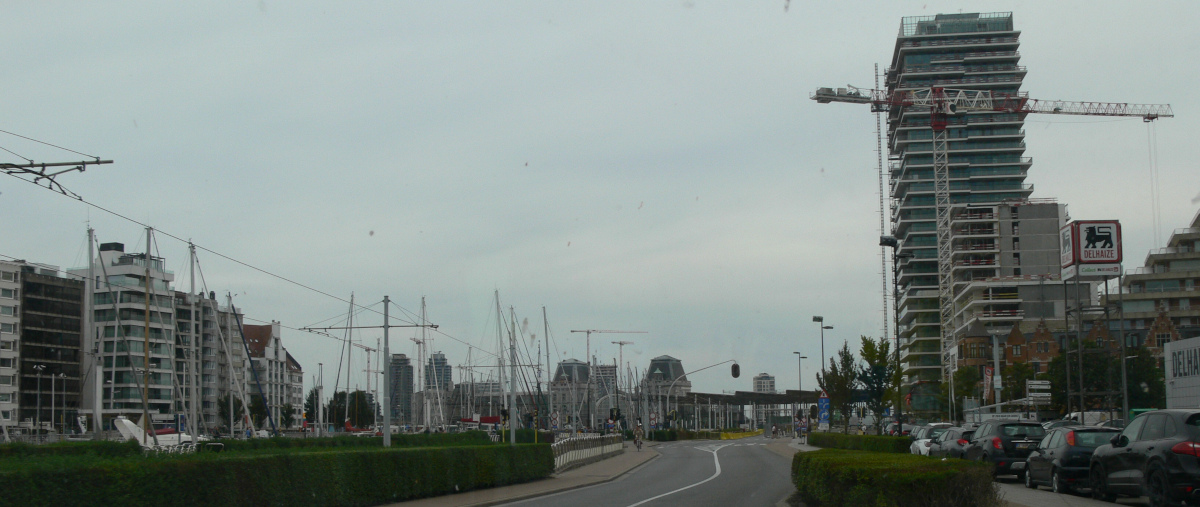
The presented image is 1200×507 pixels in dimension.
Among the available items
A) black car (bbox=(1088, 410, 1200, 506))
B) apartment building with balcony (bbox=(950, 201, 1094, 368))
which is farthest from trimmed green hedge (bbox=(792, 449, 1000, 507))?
apartment building with balcony (bbox=(950, 201, 1094, 368))

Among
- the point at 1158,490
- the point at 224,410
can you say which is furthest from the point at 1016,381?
the point at 224,410

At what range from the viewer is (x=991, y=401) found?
98.8 m

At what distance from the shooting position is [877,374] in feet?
170

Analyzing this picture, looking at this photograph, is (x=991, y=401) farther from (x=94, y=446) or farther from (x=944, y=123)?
(x=94, y=446)

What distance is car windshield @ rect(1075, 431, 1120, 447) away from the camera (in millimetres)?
22219

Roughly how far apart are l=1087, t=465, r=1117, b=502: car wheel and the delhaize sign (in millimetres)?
15620

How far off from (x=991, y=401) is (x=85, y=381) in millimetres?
95102

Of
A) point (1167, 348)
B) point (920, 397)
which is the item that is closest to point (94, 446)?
point (1167, 348)

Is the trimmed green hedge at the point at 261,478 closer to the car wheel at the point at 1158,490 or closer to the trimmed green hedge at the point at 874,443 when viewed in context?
the trimmed green hedge at the point at 874,443

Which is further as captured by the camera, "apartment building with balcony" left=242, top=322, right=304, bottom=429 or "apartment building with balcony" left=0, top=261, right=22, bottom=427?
"apartment building with balcony" left=242, top=322, right=304, bottom=429

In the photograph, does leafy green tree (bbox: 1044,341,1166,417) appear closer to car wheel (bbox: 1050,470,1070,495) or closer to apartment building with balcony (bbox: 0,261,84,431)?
car wheel (bbox: 1050,470,1070,495)

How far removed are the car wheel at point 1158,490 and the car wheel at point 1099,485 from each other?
8.31 ft

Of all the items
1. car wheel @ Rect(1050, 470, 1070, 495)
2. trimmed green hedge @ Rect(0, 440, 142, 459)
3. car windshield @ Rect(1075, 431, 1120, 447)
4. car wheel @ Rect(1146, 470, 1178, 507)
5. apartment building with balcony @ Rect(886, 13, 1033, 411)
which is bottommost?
car wheel @ Rect(1050, 470, 1070, 495)

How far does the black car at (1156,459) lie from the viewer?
1572 cm
